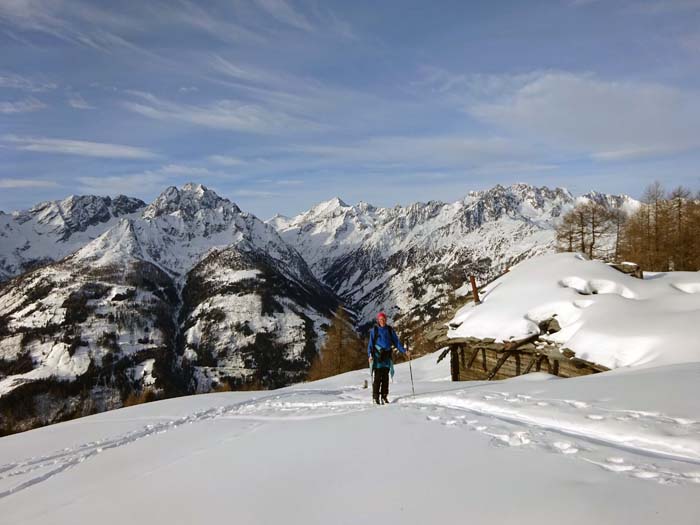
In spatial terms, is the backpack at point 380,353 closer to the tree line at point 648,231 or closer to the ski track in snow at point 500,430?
the ski track in snow at point 500,430

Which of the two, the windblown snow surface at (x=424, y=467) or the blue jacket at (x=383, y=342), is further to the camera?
the blue jacket at (x=383, y=342)

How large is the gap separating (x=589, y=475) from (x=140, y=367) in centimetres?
19873

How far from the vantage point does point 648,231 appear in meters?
44.1

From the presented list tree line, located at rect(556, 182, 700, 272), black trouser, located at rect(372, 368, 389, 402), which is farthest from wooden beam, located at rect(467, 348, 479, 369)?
tree line, located at rect(556, 182, 700, 272)

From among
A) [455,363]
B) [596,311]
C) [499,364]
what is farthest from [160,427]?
[596,311]

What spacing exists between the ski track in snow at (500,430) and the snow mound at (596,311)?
6319 millimetres

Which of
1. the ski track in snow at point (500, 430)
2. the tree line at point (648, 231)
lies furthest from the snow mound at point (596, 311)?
the tree line at point (648, 231)

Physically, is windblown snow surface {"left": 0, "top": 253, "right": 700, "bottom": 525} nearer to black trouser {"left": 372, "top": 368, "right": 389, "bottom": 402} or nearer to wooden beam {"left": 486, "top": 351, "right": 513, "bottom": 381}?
black trouser {"left": 372, "top": 368, "right": 389, "bottom": 402}

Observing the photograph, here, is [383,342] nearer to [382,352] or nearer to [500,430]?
[382,352]

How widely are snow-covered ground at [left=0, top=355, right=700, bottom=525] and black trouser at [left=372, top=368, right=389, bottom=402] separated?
1.41 meters

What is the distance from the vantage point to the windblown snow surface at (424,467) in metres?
4.29

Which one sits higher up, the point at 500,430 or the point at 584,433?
the point at 584,433

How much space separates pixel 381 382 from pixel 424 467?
23.8 feet

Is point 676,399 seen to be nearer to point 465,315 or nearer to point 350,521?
point 350,521
